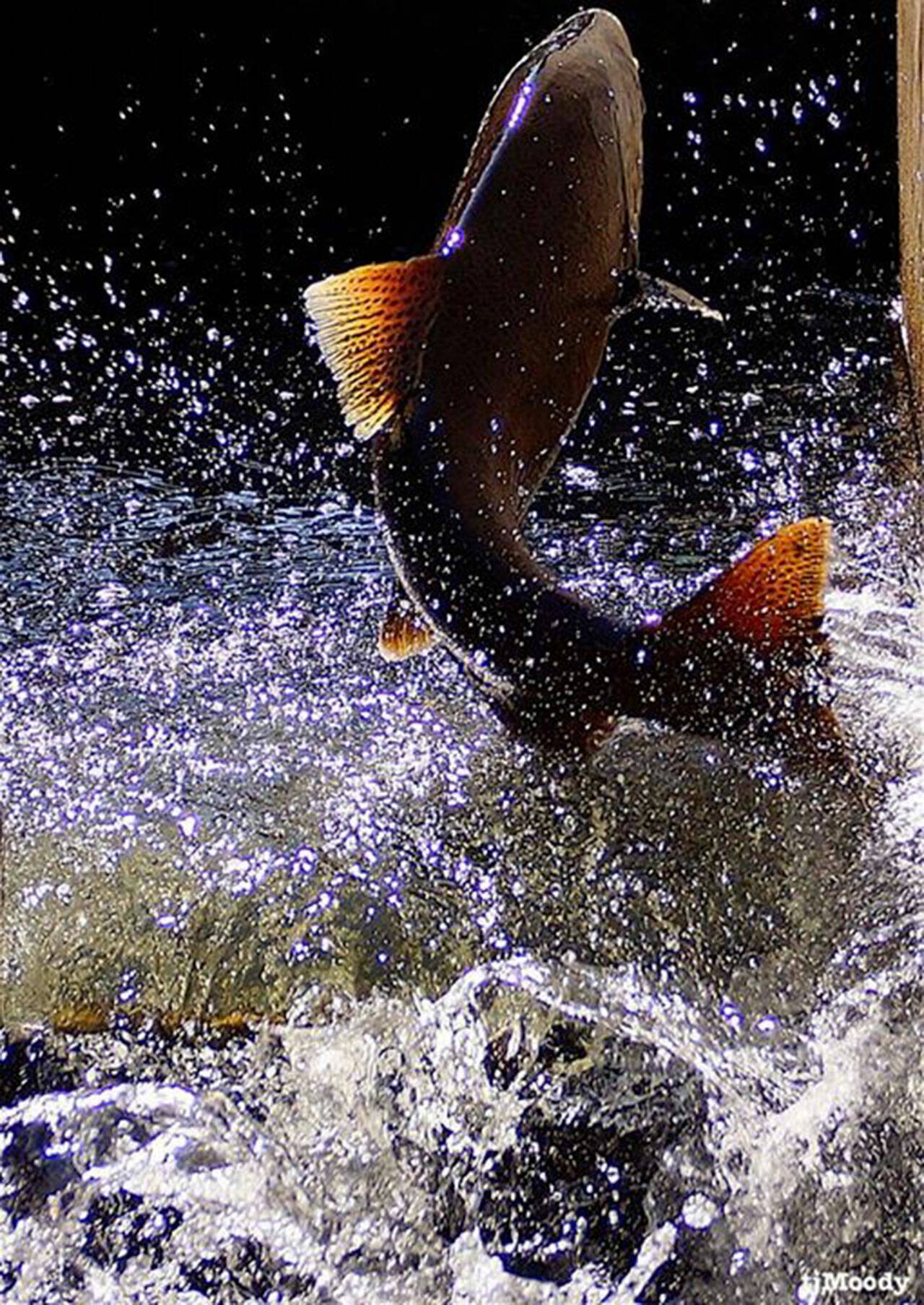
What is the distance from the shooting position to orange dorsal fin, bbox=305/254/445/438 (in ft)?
4.27

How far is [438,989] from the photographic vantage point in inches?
66.2

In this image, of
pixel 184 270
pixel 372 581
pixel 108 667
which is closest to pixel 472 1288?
pixel 108 667

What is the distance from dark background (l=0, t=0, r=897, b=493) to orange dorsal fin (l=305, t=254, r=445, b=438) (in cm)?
511

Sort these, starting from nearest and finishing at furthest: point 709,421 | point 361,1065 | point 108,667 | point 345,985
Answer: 1. point 361,1065
2. point 345,985
3. point 108,667
4. point 709,421

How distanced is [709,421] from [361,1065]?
286 cm

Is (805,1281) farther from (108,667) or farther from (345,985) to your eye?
(108,667)

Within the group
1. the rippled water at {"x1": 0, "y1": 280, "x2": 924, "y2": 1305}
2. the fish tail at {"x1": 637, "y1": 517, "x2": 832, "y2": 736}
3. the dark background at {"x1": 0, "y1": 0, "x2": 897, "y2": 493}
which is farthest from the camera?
the dark background at {"x1": 0, "y1": 0, "x2": 897, "y2": 493}

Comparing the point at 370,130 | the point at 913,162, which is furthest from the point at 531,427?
the point at 370,130

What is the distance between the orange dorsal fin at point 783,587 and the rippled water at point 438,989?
17 cm

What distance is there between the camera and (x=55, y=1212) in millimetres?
1470

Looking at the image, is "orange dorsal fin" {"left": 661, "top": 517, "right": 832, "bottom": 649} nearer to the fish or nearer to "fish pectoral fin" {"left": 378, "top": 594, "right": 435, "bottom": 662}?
the fish
